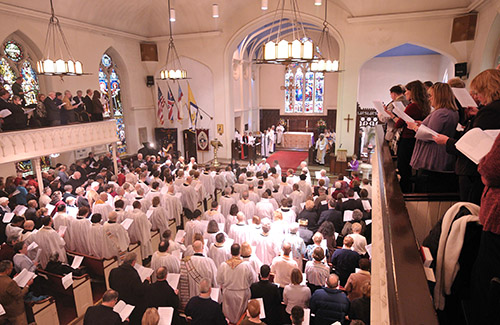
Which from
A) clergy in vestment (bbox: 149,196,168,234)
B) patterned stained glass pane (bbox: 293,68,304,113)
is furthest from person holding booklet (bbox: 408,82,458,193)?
patterned stained glass pane (bbox: 293,68,304,113)

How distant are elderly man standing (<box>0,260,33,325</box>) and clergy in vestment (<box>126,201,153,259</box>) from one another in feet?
8.39

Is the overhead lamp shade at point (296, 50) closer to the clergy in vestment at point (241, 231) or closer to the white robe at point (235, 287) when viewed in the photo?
the clergy in vestment at point (241, 231)

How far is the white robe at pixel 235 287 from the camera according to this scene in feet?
16.2

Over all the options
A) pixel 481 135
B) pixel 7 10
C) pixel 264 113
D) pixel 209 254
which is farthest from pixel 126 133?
pixel 481 135

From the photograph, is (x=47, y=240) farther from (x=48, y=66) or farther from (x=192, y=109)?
(x=192, y=109)

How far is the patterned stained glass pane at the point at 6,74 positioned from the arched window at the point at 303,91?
16734 millimetres

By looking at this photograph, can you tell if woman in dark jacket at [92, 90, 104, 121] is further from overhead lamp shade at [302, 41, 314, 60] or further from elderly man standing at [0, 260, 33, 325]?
overhead lamp shade at [302, 41, 314, 60]

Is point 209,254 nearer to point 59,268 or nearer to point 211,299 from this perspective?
point 211,299

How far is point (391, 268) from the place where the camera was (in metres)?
1.41

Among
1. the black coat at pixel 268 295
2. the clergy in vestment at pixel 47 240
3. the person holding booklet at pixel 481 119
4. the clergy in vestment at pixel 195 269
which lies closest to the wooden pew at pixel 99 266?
the clergy in vestment at pixel 47 240

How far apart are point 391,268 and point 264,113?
22942mm

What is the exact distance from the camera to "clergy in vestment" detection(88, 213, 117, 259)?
6547 mm

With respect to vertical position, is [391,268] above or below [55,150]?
above

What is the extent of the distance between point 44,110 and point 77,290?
23.5 ft
